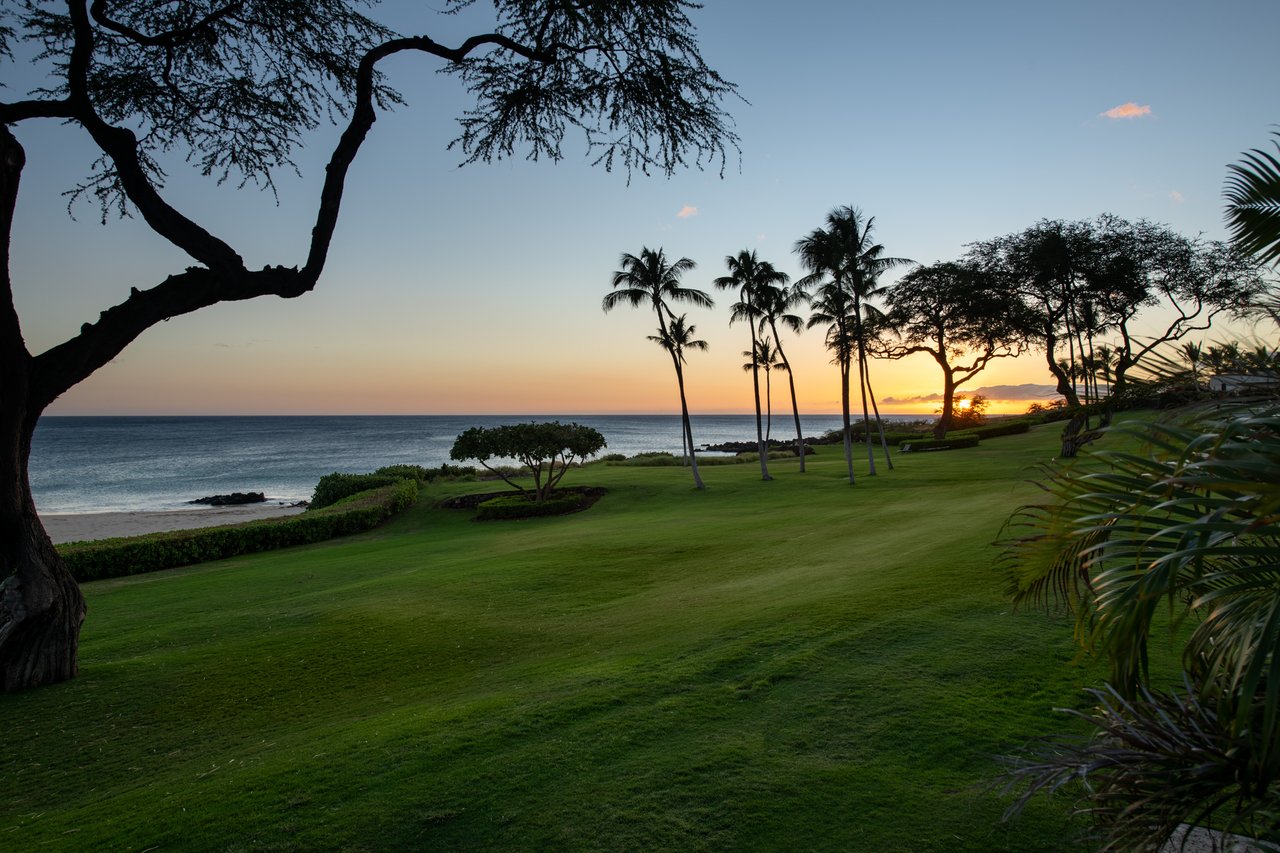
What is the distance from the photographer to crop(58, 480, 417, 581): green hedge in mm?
21422

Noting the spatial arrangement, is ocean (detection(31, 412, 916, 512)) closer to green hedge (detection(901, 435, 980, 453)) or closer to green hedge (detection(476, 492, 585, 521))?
green hedge (detection(476, 492, 585, 521))

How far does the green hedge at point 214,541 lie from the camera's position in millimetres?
21422

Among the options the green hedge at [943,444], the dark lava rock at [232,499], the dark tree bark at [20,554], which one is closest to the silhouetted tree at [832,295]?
the green hedge at [943,444]

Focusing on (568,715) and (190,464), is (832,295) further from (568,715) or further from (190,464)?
(190,464)

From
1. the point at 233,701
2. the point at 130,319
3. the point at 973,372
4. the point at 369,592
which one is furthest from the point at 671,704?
the point at 973,372

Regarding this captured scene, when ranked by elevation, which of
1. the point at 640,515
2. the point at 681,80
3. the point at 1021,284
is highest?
the point at 1021,284

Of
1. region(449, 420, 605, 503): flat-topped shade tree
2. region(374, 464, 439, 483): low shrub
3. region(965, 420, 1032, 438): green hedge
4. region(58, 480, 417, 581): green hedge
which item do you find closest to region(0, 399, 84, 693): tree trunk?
region(58, 480, 417, 581): green hedge

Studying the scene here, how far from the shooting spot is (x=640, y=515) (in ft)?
89.0

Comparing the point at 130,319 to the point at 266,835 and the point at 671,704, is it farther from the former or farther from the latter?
the point at 671,704

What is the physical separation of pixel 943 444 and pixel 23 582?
4955 centimetres

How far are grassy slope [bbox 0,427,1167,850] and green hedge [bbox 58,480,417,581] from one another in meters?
9.12

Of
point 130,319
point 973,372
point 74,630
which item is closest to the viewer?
point 130,319

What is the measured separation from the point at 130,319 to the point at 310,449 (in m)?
Result: 126

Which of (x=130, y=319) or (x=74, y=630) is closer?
(x=130, y=319)
